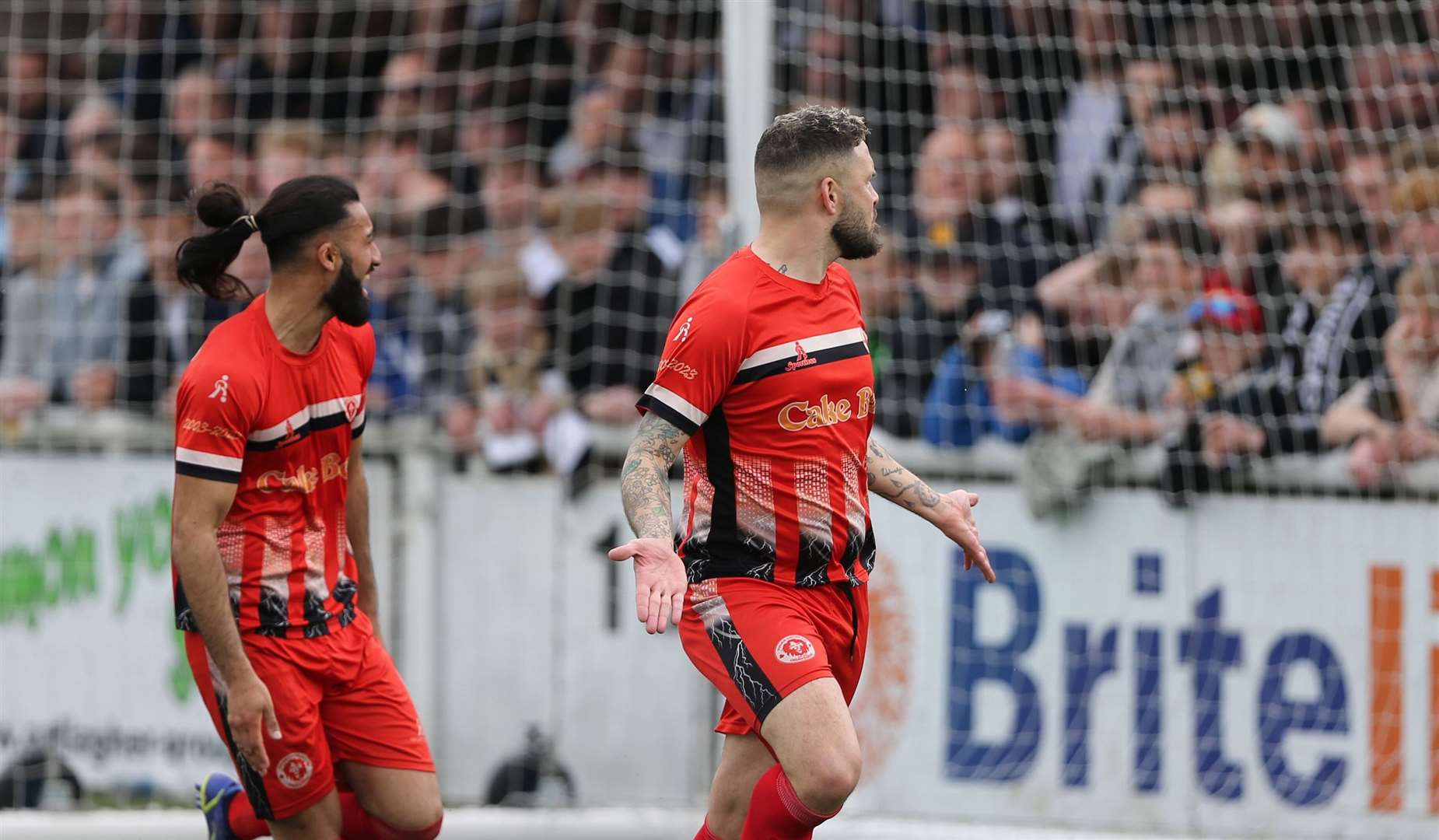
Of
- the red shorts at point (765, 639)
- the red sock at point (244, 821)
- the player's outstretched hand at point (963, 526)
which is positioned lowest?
the red sock at point (244, 821)

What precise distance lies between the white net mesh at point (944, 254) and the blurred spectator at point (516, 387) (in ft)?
0.06

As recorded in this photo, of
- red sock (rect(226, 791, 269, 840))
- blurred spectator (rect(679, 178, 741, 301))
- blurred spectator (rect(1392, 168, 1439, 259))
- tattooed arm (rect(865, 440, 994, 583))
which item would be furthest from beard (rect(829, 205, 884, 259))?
blurred spectator (rect(1392, 168, 1439, 259))

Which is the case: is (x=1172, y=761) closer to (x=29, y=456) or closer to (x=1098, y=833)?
→ (x=1098, y=833)

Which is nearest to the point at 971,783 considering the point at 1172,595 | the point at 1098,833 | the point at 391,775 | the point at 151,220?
the point at 1098,833

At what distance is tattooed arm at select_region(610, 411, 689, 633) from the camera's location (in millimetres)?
3787

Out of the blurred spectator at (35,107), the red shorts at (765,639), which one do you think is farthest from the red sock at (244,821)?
the blurred spectator at (35,107)

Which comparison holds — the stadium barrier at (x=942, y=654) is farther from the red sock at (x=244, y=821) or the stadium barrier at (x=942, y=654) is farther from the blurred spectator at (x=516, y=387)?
the red sock at (x=244, y=821)

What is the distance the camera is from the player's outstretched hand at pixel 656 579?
376 centimetres

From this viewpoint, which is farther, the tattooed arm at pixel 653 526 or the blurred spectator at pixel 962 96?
the blurred spectator at pixel 962 96

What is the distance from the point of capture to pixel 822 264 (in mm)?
4363

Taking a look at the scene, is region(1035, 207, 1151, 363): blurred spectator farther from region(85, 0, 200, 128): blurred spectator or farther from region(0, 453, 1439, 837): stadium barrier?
region(85, 0, 200, 128): blurred spectator

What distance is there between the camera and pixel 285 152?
27.0ft

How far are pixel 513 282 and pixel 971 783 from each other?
2.88 metres

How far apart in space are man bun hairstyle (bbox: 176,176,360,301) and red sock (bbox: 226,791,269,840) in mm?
1437
